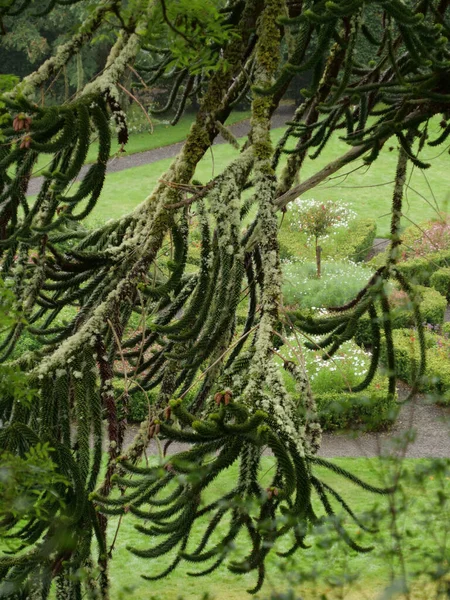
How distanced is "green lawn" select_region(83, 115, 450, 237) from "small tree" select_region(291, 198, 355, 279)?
150cm

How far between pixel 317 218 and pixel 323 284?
211 cm

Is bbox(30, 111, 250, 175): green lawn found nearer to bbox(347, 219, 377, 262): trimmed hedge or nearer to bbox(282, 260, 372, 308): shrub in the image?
bbox(347, 219, 377, 262): trimmed hedge

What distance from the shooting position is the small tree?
46.7ft

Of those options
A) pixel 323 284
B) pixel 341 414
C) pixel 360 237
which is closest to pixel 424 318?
pixel 323 284

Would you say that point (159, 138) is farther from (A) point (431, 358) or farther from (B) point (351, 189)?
(A) point (431, 358)

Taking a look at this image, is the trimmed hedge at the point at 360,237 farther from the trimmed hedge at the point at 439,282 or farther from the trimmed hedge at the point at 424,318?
the trimmed hedge at the point at 424,318

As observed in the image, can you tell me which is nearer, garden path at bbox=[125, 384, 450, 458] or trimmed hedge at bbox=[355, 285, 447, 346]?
garden path at bbox=[125, 384, 450, 458]

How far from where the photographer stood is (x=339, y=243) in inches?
595

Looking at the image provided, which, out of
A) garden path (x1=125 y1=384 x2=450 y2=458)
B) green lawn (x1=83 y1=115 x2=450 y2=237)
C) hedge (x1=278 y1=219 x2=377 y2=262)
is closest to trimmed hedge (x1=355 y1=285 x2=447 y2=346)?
garden path (x1=125 y1=384 x2=450 y2=458)

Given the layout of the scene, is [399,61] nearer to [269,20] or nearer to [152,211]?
[269,20]

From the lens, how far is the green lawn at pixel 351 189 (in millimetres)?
17594

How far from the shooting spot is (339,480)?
8305mm

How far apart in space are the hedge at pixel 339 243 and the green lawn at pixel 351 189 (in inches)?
46.5

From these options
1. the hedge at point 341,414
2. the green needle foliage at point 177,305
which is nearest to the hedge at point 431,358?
the hedge at point 341,414
